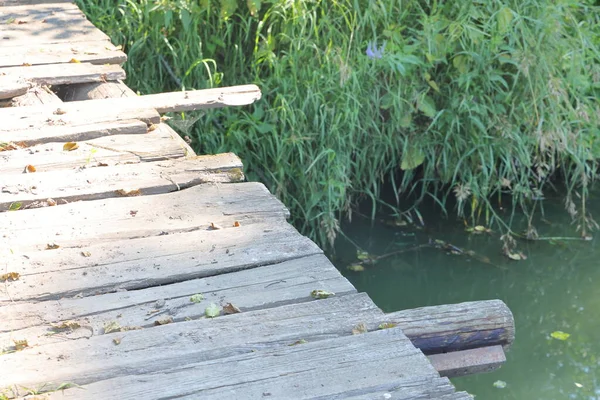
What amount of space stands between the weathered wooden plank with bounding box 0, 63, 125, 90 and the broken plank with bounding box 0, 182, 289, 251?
1.27 m

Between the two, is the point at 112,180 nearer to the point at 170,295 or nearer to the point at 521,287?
the point at 170,295

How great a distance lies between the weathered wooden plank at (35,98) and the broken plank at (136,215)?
1139 mm

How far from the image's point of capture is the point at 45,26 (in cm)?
457

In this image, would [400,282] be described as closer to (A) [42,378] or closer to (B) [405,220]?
(B) [405,220]

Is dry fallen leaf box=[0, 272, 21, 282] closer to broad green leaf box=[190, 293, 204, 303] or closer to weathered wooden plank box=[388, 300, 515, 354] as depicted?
Result: broad green leaf box=[190, 293, 204, 303]

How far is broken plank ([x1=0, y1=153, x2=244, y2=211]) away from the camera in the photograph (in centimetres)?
280

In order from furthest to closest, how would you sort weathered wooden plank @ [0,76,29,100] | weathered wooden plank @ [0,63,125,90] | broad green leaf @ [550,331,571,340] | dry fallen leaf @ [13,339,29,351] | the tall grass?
1. the tall grass
2. broad green leaf @ [550,331,571,340]
3. weathered wooden plank @ [0,63,125,90]
4. weathered wooden plank @ [0,76,29,100]
5. dry fallen leaf @ [13,339,29,351]

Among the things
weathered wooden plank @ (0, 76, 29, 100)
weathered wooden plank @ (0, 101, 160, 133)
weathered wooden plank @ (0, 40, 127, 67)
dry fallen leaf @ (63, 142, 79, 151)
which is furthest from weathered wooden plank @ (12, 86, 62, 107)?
dry fallen leaf @ (63, 142, 79, 151)

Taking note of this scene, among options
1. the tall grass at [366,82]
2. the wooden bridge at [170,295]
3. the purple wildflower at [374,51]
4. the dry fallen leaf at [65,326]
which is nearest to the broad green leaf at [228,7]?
the tall grass at [366,82]

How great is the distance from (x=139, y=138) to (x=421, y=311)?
146cm

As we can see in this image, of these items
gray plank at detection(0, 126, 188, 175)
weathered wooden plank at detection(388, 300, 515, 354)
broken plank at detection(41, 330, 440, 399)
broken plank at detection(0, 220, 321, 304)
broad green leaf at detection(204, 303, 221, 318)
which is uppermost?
broken plank at detection(41, 330, 440, 399)

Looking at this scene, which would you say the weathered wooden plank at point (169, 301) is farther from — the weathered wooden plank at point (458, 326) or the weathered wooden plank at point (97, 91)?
the weathered wooden plank at point (97, 91)

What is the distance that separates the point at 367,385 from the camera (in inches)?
72.3

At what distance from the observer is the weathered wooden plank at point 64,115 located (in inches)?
132
